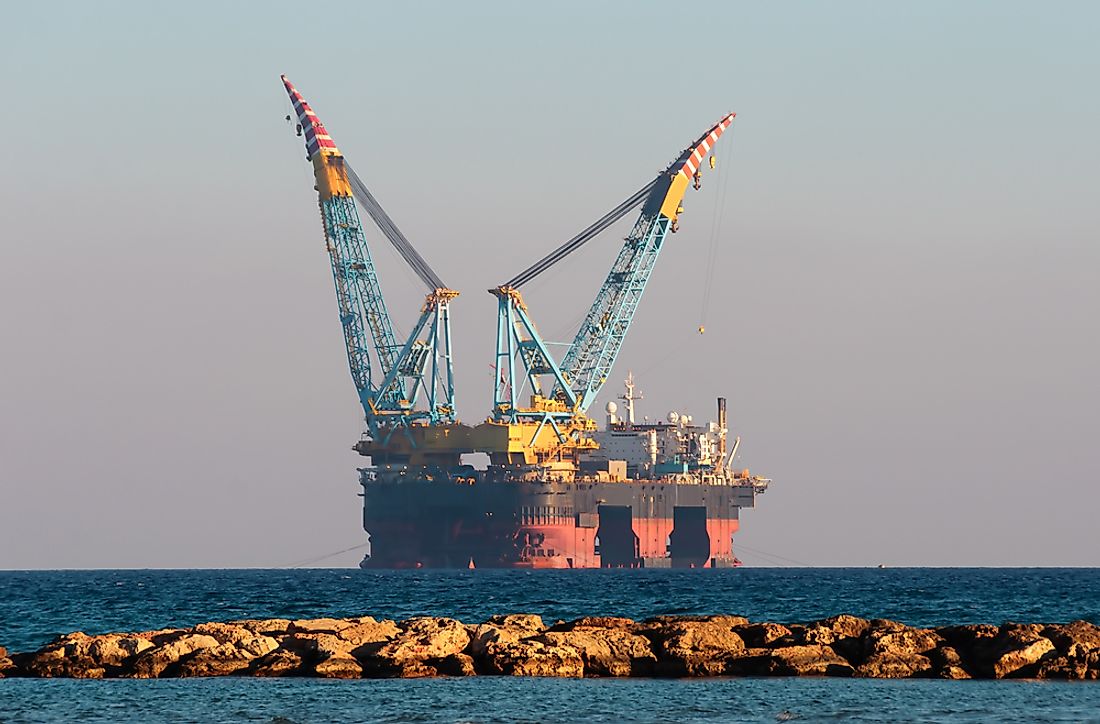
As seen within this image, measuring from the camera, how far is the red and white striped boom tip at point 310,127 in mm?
181500

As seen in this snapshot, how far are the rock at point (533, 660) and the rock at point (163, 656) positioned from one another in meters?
7.14

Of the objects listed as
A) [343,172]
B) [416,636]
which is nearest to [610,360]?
[343,172]

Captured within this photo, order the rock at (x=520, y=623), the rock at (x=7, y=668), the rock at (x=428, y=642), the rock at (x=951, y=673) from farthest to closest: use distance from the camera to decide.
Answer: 1. the rock at (x=520, y=623)
2. the rock at (x=7, y=668)
3. the rock at (x=428, y=642)
4. the rock at (x=951, y=673)

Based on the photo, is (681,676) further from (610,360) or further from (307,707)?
(610,360)

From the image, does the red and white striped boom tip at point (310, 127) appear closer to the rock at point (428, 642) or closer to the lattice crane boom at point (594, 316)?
the lattice crane boom at point (594, 316)

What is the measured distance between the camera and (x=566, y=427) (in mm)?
190125

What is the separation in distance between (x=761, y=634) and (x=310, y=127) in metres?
141

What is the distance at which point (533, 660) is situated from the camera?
147 ft

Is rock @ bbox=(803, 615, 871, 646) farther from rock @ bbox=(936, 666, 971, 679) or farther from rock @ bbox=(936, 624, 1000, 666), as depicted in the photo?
rock @ bbox=(936, 666, 971, 679)

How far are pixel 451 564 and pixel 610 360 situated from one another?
1015 inches

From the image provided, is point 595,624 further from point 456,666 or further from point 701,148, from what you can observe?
point 701,148

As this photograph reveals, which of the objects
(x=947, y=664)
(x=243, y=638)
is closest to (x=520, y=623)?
(x=243, y=638)

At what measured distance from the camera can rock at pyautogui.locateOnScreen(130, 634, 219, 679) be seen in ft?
151

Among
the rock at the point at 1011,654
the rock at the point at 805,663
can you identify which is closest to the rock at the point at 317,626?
the rock at the point at 805,663
